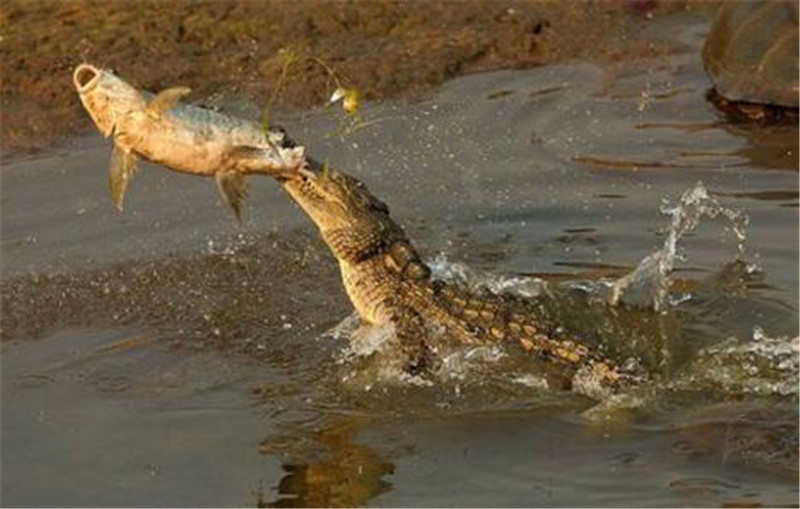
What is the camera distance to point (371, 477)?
518cm

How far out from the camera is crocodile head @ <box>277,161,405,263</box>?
5.48 metres

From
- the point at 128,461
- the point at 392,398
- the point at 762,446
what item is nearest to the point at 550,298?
the point at 392,398

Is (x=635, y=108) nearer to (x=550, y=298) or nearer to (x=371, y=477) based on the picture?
(x=550, y=298)

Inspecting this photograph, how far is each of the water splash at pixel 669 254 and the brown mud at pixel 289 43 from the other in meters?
2.12

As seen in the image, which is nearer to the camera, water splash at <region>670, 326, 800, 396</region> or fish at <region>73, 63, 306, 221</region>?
fish at <region>73, 63, 306, 221</region>

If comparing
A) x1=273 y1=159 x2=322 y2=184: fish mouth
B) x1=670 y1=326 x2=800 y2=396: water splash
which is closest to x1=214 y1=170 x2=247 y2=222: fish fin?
x1=273 y1=159 x2=322 y2=184: fish mouth

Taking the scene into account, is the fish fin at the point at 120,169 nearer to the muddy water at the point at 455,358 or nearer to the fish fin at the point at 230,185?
the fish fin at the point at 230,185

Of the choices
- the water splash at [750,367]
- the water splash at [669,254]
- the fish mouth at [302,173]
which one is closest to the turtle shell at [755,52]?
the water splash at [669,254]

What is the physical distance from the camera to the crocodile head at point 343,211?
216 inches

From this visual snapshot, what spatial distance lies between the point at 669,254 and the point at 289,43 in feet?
11.4

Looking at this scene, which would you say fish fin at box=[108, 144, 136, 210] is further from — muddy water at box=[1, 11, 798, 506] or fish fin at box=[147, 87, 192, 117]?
muddy water at box=[1, 11, 798, 506]

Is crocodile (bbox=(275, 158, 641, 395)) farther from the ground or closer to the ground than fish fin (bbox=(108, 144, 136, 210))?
closer to the ground

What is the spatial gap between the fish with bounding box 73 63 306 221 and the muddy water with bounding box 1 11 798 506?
30.8 inches

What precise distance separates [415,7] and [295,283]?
3.51 m
